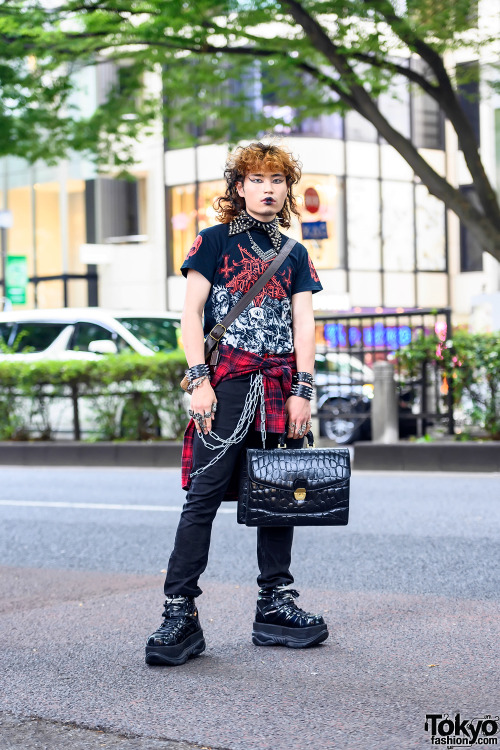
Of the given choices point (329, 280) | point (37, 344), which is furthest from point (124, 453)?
point (329, 280)

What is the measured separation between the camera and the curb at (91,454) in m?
13.8

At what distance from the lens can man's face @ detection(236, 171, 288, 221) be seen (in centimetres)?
442

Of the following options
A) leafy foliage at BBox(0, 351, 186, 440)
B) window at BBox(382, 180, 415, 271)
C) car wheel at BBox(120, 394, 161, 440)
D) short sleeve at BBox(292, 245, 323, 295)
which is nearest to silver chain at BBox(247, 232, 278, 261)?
short sleeve at BBox(292, 245, 323, 295)

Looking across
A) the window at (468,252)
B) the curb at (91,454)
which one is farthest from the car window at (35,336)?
the window at (468,252)

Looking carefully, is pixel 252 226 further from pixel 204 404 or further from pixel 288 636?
pixel 288 636

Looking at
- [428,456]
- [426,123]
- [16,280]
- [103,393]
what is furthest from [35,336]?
[426,123]

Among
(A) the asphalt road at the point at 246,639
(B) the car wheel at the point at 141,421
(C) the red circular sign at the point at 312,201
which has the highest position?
(C) the red circular sign at the point at 312,201

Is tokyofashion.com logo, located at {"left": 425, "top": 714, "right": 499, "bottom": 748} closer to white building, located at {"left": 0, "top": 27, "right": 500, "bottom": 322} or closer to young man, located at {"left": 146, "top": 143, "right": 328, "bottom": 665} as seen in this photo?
young man, located at {"left": 146, "top": 143, "right": 328, "bottom": 665}

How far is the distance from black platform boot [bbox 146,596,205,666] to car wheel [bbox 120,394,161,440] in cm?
1015

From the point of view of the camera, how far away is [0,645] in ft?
15.4

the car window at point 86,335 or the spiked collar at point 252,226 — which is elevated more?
the spiked collar at point 252,226

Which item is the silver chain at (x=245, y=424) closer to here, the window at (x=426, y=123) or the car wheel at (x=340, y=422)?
the car wheel at (x=340, y=422)

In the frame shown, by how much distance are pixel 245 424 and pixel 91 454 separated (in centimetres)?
1028

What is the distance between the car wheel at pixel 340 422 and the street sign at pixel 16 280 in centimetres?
1465
